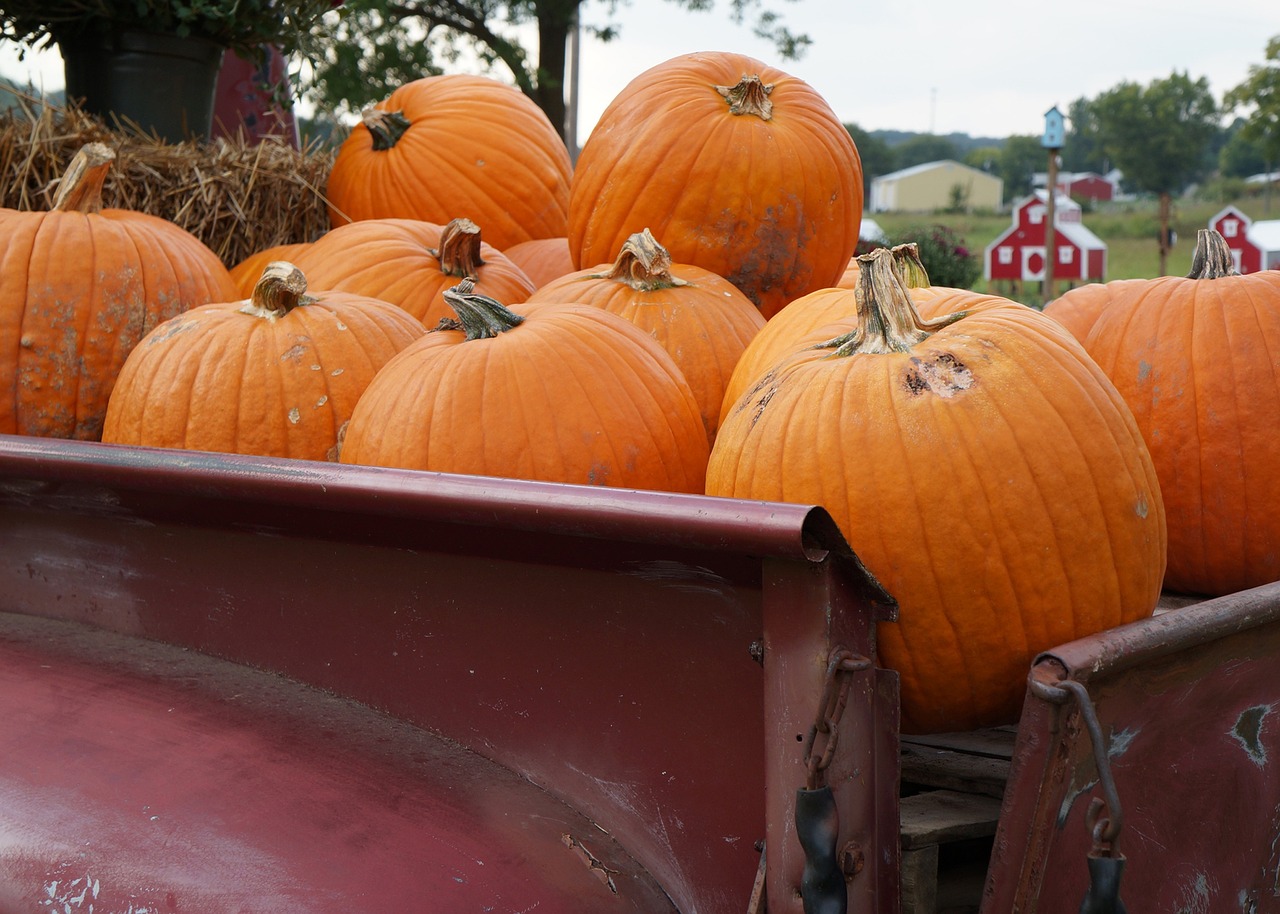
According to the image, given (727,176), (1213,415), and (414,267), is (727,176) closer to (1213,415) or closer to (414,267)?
(414,267)

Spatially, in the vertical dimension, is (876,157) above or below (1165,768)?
above

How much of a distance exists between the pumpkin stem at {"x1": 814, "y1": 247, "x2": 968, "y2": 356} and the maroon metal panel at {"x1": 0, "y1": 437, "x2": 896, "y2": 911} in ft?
1.79

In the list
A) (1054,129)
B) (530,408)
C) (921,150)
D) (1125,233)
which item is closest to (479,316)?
(530,408)

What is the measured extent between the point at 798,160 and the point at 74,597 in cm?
171

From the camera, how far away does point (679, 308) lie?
7.67 ft

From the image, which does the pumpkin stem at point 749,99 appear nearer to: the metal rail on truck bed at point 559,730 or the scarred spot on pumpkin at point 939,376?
the scarred spot on pumpkin at point 939,376

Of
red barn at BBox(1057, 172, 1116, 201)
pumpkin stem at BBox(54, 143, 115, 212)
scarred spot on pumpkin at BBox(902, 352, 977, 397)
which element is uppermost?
red barn at BBox(1057, 172, 1116, 201)

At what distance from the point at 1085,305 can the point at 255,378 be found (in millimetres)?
1591

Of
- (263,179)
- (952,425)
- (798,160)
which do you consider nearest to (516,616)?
(952,425)

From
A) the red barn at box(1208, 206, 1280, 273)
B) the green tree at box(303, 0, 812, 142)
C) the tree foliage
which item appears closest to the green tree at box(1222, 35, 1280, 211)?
the tree foliage

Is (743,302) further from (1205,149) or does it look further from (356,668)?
(1205,149)

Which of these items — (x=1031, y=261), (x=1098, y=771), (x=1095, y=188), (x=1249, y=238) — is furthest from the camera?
(x=1095, y=188)

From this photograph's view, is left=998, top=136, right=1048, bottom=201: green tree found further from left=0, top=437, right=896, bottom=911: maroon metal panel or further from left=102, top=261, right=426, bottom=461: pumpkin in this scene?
left=0, top=437, right=896, bottom=911: maroon metal panel

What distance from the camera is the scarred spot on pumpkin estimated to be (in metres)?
1.45
